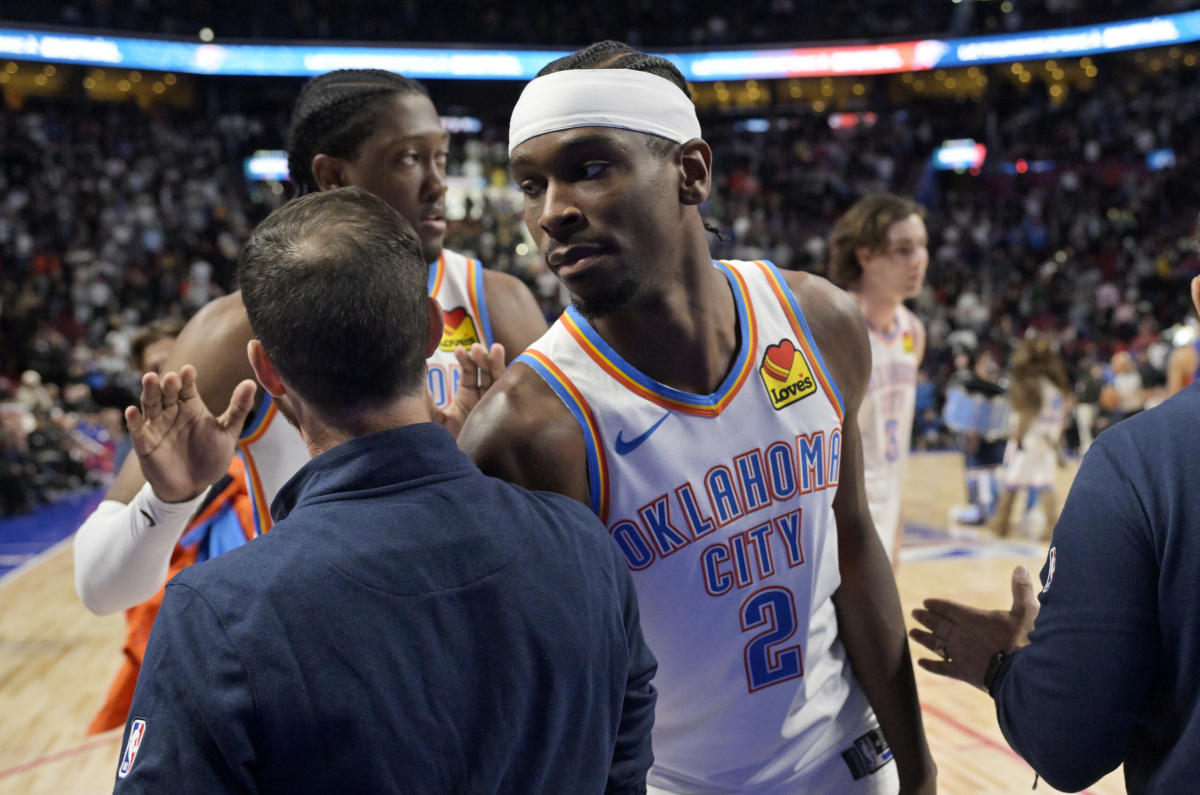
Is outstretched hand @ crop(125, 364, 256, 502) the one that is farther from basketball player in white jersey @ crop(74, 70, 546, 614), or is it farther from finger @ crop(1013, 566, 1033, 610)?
finger @ crop(1013, 566, 1033, 610)

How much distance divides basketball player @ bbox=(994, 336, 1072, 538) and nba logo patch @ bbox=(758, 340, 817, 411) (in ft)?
25.0

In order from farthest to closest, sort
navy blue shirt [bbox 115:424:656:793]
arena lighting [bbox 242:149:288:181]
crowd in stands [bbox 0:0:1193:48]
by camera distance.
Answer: arena lighting [bbox 242:149:288:181], crowd in stands [bbox 0:0:1193:48], navy blue shirt [bbox 115:424:656:793]

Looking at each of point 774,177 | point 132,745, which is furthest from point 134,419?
point 774,177

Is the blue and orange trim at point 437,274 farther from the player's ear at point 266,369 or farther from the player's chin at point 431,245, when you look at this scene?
the player's ear at point 266,369

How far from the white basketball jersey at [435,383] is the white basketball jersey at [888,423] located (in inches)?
92.3

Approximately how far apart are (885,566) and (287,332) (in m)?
1.33

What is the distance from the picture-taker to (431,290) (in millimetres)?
2607

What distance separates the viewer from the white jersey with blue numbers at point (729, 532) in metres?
1.80

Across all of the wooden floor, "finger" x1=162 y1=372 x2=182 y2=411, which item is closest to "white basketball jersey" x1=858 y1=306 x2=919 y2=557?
the wooden floor

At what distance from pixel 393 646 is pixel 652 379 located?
0.82m

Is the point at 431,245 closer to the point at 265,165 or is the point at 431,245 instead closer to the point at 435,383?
the point at 435,383

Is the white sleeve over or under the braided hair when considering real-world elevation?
under

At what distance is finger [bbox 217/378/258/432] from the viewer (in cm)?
177

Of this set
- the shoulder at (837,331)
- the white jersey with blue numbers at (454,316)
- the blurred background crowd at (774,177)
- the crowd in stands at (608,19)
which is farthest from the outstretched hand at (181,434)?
the crowd in stands at (608,19)
